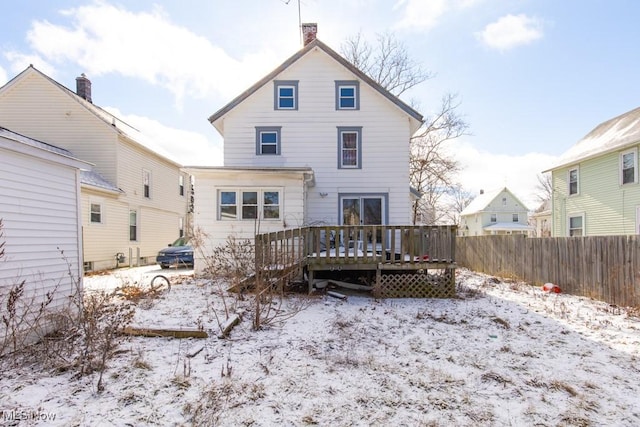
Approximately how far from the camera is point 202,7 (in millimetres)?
7930

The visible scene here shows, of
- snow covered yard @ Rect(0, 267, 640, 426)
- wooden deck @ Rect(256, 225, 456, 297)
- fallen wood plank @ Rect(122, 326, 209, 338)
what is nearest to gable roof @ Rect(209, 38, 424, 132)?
wooden deck @ Rect(256, 225, 456, 297)

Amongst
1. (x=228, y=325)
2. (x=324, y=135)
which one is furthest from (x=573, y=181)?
(x=228, y=325)

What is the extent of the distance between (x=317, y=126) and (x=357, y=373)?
35.9 feet

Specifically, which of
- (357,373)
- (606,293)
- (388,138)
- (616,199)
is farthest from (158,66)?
(616,199)

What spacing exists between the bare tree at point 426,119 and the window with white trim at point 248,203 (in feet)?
47.8

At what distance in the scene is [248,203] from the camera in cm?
1154

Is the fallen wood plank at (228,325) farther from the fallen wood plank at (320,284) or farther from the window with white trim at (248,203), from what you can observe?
the window with white trim at (248,203)

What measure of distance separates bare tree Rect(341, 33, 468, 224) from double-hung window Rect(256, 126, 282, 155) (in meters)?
12.9

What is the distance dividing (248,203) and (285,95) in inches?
197

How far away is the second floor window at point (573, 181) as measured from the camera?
16953 millimetres

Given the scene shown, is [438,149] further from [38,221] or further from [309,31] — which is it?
[38,221]

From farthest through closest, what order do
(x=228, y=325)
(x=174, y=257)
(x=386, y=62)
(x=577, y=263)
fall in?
(x=386, y=62)
(x=174, y=257)
(x=577, y=263)
(x=228, y=325)

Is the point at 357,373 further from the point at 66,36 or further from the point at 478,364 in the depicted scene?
the point at 66,36

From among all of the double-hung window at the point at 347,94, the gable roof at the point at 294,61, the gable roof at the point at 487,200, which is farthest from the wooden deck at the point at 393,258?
the gable roof at the point at 487,200
